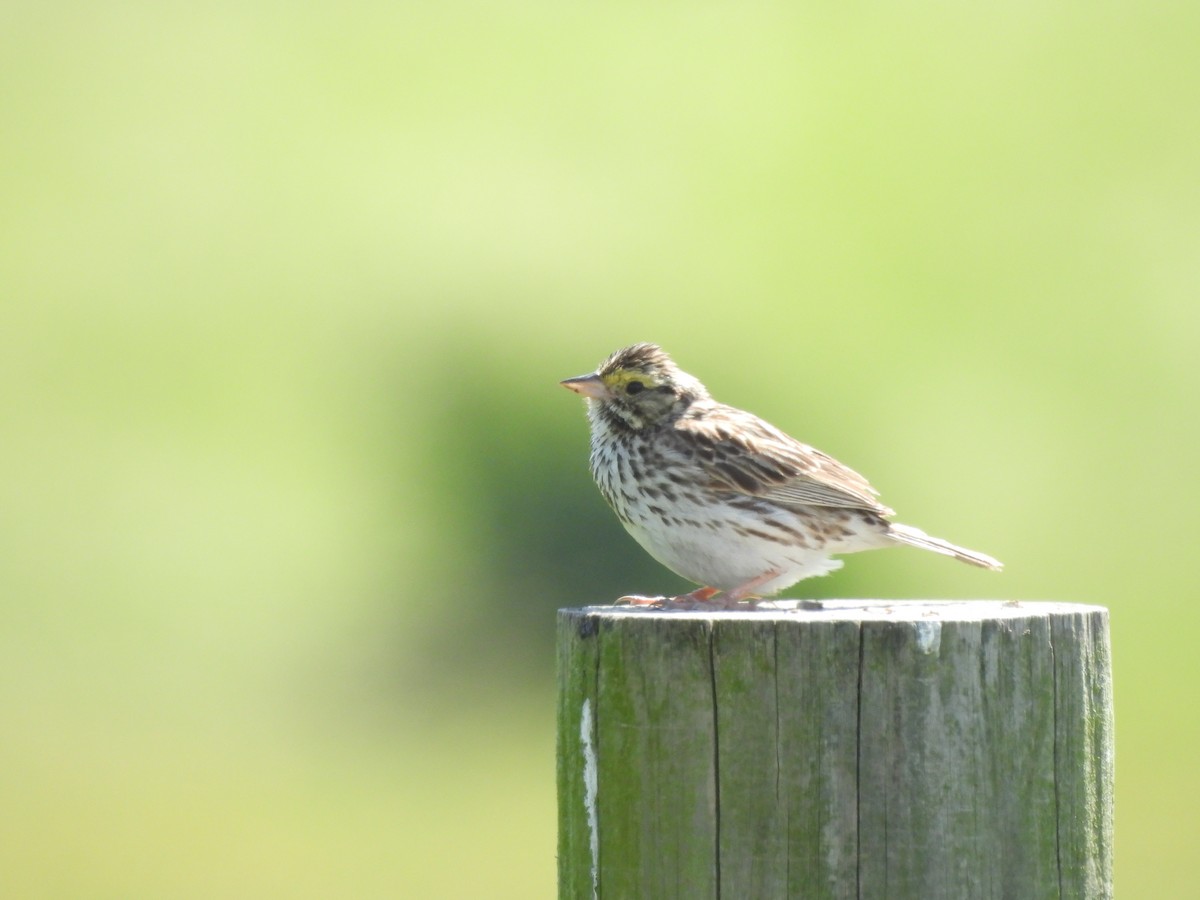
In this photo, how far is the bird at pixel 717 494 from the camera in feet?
23.4

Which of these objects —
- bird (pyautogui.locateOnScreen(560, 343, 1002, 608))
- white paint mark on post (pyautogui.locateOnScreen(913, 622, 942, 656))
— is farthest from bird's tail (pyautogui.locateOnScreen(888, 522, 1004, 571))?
white paint mark on post (pyautogui.locateOnScreen(913, 622, 942, 656))

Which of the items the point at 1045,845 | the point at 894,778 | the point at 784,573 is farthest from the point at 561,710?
the point at 784,573

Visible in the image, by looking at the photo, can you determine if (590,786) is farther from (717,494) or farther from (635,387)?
(635,387)

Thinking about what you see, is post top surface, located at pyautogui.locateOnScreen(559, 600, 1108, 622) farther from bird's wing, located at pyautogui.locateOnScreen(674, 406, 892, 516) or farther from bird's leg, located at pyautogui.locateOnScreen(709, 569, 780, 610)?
bird's wing, located at pyautogui.locateOnScreen(674, 406, 892, 516)

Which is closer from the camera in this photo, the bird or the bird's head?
the bird

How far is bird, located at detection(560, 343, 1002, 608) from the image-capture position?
7129mm

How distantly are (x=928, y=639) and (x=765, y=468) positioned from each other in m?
3.19

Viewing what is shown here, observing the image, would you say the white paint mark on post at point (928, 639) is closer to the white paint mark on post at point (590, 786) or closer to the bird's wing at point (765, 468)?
the white paint mark on post at point (590, 786)

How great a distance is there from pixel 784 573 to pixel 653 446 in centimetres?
80

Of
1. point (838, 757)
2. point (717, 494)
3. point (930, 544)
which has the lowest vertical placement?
point (838, 757)

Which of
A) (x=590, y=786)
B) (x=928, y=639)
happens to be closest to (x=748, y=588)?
(x=590, y=786)

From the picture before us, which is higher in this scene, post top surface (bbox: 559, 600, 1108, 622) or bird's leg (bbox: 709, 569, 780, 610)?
post top surface (bbox: 559, 600, 1108, 622)

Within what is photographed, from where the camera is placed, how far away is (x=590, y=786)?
4434mm

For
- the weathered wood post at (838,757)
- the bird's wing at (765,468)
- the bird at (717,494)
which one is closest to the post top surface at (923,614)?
the weathered wood post at (838,757)
